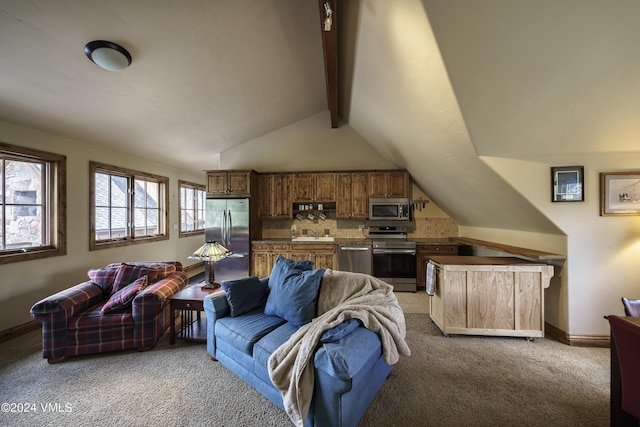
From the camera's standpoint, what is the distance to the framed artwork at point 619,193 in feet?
8.21

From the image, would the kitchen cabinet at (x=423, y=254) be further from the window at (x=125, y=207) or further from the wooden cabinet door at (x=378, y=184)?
the window at (x=125, y=207)

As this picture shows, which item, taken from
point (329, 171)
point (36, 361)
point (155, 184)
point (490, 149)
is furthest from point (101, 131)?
point (490, 149)

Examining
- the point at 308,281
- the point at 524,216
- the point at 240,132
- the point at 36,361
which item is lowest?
the point at 36,361

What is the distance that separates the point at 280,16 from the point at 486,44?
177 cm

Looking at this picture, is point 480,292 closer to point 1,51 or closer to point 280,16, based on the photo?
point 280,16

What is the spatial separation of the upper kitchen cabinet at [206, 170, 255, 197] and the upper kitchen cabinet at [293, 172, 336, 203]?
91 cm

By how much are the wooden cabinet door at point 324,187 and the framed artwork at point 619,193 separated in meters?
3.56

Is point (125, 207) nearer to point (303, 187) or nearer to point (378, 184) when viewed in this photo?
point (303, 187)

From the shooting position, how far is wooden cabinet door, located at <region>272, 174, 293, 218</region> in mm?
4980

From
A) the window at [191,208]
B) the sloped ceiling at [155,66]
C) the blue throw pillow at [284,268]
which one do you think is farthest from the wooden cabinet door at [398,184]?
the window at [191,208]

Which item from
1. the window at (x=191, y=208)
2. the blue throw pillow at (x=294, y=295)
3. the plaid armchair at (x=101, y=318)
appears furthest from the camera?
the window at (x=191, y=208)

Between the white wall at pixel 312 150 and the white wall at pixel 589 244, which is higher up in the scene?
the white wall at pixel 312 150

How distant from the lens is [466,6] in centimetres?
154

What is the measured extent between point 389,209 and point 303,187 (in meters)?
1.76
